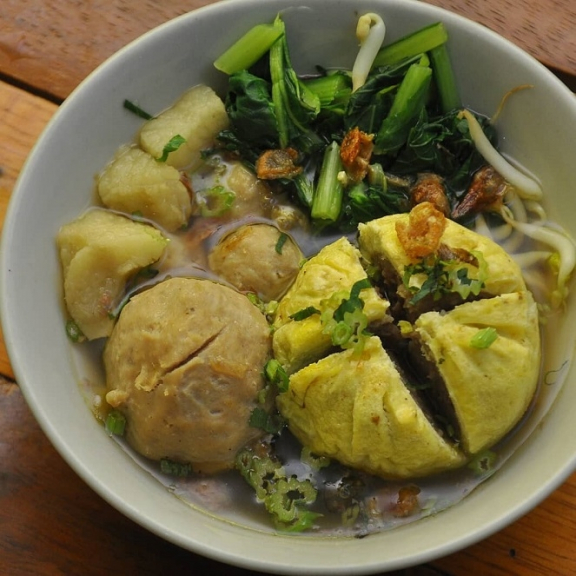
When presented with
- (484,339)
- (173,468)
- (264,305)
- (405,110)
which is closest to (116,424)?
(173,468)

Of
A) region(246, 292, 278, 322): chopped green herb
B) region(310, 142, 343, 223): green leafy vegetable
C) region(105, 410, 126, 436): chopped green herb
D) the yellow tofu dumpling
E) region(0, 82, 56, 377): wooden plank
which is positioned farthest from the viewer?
region(0, 82, 56, 377): wooden plank

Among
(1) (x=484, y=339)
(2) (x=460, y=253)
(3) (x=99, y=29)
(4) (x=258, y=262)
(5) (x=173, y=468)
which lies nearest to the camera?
(1) (x=484, y=339)

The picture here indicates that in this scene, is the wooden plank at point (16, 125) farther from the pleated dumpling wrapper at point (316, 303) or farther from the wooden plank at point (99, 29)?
the pleated dumpling wrapper at point (316, 303)

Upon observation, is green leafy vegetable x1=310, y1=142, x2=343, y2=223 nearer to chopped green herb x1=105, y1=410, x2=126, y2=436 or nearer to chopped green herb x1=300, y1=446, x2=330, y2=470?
chopped green herb x1=300, y1=446, x2=330, y2=470

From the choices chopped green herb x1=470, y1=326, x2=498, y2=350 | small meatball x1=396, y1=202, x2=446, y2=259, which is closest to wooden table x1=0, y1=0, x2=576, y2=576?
chopped green herb x1=470, y1=326, x2=498, y2=350

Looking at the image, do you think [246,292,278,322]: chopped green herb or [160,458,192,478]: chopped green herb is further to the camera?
[246,292,278,322]: chopped green herb

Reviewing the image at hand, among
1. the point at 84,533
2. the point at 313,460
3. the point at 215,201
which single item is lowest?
the point at 84,533

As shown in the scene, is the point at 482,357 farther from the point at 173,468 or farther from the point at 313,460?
the point at 173,468

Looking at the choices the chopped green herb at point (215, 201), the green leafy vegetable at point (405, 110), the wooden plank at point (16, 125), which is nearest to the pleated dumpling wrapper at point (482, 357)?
the green leafy vegetable at point (405, 110)
